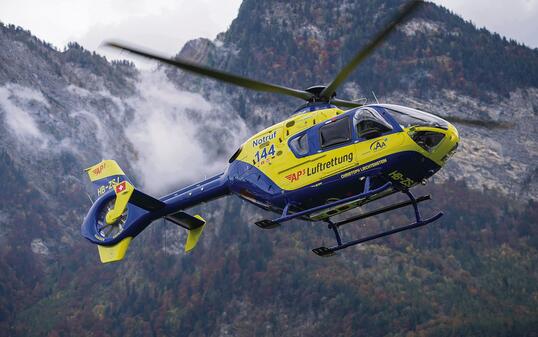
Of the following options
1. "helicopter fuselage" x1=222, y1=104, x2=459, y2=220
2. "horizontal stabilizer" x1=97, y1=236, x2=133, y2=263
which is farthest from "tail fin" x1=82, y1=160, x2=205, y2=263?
"helicopter fuselage" x1=222, y1=104, x2=459, y2=220

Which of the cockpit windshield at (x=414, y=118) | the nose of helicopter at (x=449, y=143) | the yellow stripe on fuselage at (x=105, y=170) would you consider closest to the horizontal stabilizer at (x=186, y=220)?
the yellow stripe on fuselage at (x=105, y=170)

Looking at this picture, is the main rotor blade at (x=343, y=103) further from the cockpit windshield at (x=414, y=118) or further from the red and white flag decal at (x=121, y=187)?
the red and white flag decal at (x=121, y=187)

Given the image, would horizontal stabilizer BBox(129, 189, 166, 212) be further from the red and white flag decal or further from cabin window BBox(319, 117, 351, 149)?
cabin window BBox(319, 117, 351, 149)

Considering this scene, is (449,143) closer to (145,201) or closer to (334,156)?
(334,156)

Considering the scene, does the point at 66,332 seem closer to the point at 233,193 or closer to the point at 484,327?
the point at 484,327

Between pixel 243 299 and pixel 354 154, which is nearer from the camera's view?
pixel 354 154

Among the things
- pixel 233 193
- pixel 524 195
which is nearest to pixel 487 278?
pixel 524 195

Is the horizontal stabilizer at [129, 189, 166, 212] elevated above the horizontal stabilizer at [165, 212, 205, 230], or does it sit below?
above

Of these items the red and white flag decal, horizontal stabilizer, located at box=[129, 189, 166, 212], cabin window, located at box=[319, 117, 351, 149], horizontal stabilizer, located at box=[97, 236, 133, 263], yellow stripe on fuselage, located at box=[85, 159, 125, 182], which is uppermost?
yellow stripe on fuselage, located at box=[85, 159, 125, 182]
